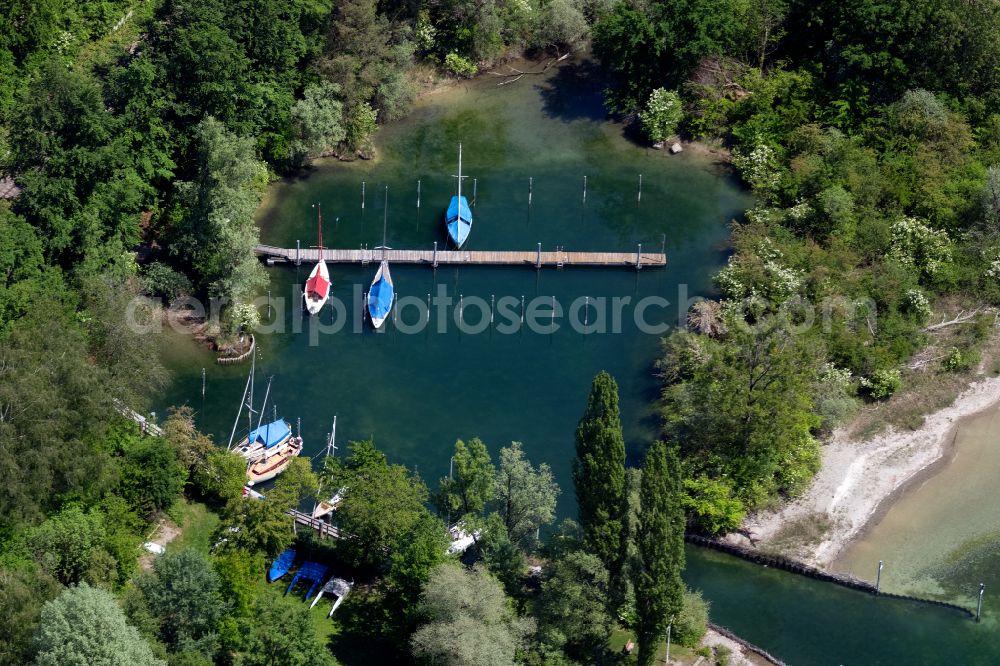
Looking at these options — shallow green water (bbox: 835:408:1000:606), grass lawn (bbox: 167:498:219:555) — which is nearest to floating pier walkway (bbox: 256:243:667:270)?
grass lawn (bbox: 167:498:219:555)

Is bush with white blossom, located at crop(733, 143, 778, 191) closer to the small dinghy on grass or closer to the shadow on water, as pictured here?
the shadow on water

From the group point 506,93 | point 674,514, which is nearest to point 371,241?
point 506,93

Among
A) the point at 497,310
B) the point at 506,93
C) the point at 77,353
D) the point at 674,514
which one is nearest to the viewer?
the point at 674,514

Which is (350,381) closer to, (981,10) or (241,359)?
(241,359)

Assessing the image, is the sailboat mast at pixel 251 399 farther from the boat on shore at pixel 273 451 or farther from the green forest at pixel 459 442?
the green forest at pixel 459 442

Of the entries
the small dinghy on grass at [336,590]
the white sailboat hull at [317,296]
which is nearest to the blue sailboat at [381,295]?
the white sailboat hull at [317,296]
